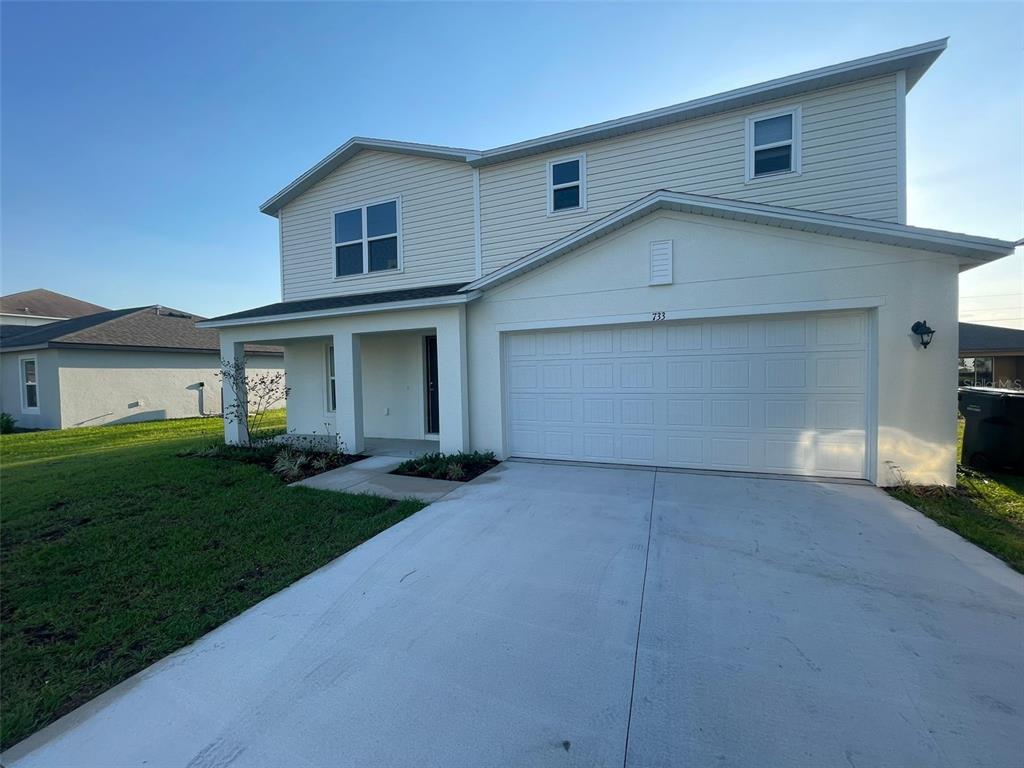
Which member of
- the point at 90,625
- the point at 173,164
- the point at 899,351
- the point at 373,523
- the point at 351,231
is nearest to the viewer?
the point at 90,625

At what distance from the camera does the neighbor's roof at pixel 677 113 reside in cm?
673

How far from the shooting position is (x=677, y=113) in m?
7.90

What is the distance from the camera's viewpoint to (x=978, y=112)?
6.99 m

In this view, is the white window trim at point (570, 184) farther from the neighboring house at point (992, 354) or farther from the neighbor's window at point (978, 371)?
A: the neighbor's window at point (978, 371)

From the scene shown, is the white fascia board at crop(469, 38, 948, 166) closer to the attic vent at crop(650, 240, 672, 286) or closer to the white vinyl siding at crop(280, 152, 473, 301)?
the white vinyl siding at crop(280, 152, 473, 301)

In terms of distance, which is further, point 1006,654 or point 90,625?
point 90,625

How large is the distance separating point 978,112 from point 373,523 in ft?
38.2

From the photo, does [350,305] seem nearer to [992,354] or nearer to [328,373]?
[328,373]

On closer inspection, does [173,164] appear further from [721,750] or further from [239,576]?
[721,750]

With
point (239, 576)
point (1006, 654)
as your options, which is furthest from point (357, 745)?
point (1006, 654)

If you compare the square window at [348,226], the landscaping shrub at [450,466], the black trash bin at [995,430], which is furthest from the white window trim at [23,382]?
the black trash bin at [995,430]

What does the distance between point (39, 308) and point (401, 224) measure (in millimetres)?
36729

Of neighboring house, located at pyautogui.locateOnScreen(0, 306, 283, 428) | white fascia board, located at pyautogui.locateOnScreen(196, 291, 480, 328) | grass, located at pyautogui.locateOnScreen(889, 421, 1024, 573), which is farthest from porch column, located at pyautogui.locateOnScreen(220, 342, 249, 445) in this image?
grass, located at pyautogui.locateOnScreen(889, 421, 1024, 573)

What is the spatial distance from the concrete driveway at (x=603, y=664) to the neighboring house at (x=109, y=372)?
17278mm
